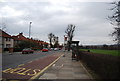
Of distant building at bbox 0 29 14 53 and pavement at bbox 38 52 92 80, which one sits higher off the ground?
distant building at bbox 0 29 14 53

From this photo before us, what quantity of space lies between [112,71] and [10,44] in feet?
192

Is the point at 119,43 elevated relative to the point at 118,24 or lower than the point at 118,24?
lower

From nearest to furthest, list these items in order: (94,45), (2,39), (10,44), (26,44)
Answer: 1. (94,45)
2. (2,39)
3. (26,44)
4. (10,44)

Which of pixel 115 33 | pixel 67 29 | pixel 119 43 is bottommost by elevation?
pixel 119 43

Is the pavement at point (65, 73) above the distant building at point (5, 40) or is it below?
below

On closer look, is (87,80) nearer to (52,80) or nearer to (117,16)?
(52,80)

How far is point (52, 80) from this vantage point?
7176mm

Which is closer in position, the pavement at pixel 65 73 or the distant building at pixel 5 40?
the pavement at pixel 65 73

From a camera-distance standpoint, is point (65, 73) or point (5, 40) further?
point (5, 40)

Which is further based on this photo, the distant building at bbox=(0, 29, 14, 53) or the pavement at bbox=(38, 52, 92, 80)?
the distant building at bbox=(0, 29, 14, 53)

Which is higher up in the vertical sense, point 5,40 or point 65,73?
point 5,40

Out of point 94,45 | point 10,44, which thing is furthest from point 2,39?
point 94,45

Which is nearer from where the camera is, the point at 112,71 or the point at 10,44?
the point at 112,71

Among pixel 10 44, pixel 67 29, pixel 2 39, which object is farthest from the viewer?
pixel 67 29
